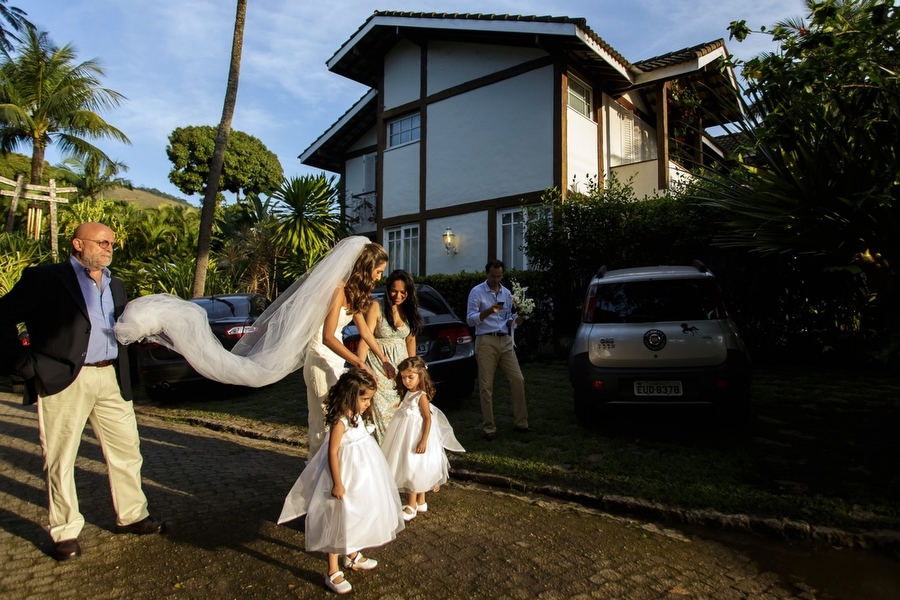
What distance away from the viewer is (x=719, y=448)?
570 centimetres

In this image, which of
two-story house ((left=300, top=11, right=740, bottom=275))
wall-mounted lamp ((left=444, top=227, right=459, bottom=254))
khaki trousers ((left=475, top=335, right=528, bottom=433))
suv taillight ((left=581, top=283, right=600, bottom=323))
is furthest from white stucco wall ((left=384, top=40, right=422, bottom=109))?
khaki trousers ((left=475, top=335, right=528, bottom=433))

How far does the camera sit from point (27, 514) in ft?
14.6

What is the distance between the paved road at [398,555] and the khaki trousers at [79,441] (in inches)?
8.7

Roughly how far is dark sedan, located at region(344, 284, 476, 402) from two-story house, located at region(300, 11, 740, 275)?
301 inches

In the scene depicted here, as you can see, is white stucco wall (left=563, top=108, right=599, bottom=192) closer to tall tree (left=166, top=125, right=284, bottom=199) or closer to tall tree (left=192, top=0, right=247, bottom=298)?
tall tree (left=192, top=0, right=247, bottom=298)

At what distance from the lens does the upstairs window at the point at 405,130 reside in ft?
60.3

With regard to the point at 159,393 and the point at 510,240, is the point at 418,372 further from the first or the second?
the point at 510,240

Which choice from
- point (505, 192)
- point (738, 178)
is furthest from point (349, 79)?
point (738, 178)

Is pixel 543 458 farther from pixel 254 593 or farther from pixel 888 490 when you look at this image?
pixel 254 593

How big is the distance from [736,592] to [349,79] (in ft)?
65.2

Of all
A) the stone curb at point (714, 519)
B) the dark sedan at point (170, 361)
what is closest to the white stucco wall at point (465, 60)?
the dark sedan at point (170, 361)

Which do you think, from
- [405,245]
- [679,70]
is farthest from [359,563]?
[405,245]

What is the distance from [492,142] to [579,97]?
250 cm

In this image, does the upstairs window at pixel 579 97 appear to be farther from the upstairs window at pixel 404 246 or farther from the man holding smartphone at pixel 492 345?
the man holding smartphone at pixel 492 345
